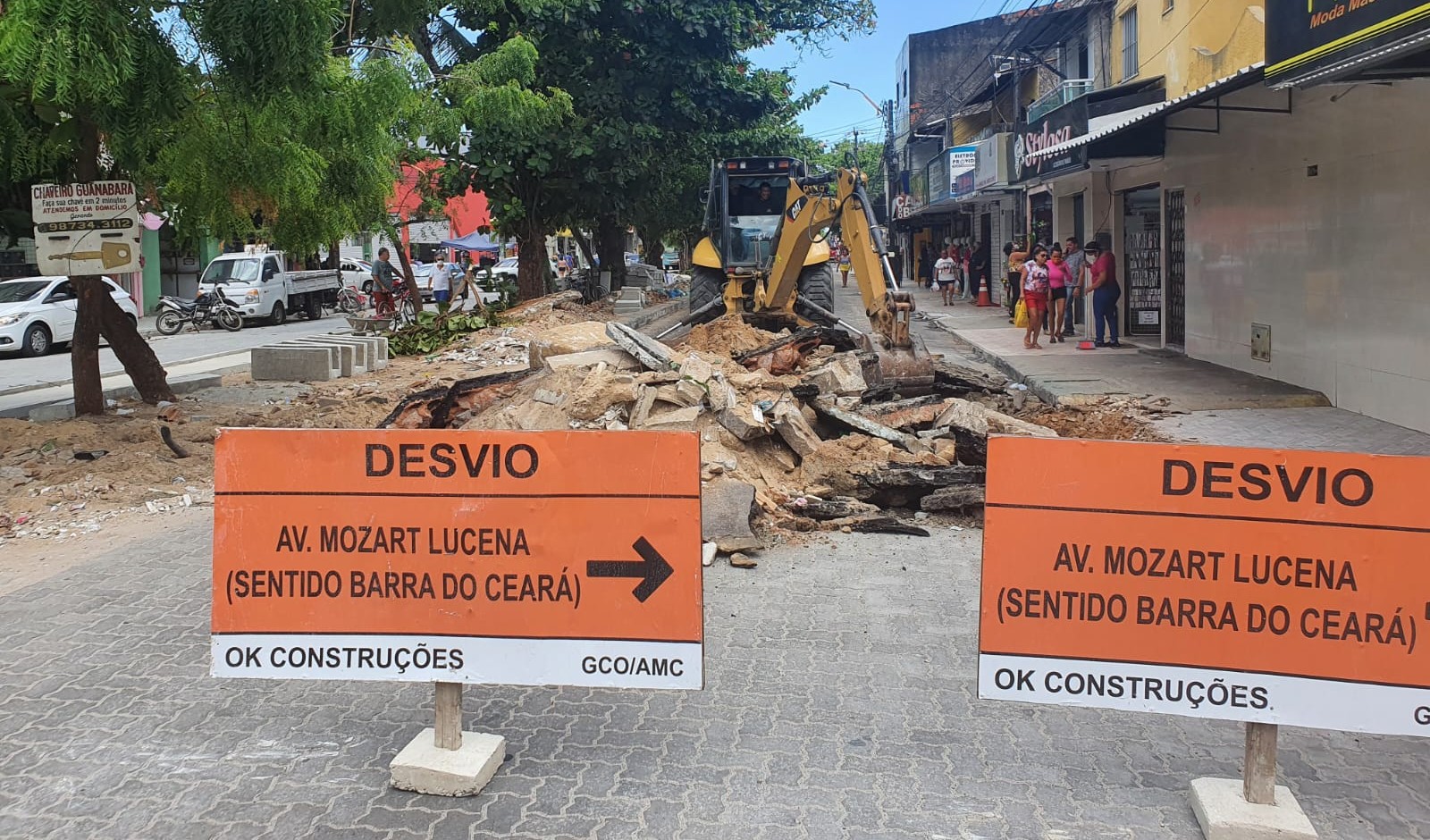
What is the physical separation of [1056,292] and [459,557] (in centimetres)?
1710

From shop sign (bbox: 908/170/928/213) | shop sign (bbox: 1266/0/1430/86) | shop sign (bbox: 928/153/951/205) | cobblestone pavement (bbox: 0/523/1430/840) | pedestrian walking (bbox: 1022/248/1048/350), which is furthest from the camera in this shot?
shop sign (bbox: 908/170/928/213)

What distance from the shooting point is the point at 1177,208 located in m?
17.1

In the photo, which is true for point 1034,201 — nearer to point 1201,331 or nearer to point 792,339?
point 1201,331

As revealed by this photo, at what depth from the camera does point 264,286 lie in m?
30.6

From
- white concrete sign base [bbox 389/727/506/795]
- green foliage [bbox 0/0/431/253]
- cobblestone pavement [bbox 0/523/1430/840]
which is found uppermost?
green foliage [bbox 0/0/431/253]

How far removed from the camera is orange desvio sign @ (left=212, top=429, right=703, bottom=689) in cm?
404

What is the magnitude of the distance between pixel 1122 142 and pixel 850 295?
75.0ft

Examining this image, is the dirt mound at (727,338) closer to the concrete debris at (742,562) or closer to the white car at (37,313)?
the concrete debris at (742,562)

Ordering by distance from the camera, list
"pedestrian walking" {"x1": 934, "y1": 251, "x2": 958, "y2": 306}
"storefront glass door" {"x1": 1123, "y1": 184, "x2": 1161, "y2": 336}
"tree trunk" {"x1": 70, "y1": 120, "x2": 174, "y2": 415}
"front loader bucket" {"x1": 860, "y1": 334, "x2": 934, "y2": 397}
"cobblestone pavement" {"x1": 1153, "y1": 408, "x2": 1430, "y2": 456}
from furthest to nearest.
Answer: "pedestrian walking" {"x1": 934, "y1": 251, "x2": 958, "y2": 306} → "storefront glass door" {"x1": 1123, "y1": 184, "x2": 1161, "y2": 336} → "front loader bucket" {"x1": 860, "y1": 334, "x2": 934, "y2": 397} → "tree trunk" {"x1": 70, "y1": 120, "x2": 174, "y2": 415} → "cobblestone pavement" {"x1": 1153, "y1": 408, "x2": 1430, "y2": 456}

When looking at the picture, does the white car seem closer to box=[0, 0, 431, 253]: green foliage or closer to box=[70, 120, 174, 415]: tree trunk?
box=[70, 120, 174, 415]: tree trunk

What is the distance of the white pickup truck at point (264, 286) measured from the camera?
29853mm

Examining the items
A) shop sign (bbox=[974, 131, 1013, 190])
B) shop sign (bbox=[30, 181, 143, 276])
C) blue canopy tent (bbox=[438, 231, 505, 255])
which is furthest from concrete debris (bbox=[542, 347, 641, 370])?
blue canopy tent (bbox=[438, 231, 505, 255])

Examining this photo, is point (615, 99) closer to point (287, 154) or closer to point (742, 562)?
point (287, 154)

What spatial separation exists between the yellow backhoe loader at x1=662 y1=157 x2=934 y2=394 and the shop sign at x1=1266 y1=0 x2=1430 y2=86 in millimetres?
4379
